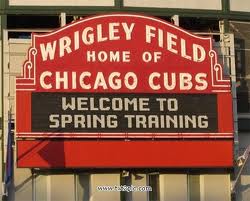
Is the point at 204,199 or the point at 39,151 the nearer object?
the point at 39,151

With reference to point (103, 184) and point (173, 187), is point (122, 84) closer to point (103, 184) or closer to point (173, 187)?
point (103, 184)

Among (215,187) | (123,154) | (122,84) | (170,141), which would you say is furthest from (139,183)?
(122,84)

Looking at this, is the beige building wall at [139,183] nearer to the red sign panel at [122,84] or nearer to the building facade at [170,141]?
the building facade at [170,141]

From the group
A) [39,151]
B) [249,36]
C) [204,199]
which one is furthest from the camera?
[249,36]

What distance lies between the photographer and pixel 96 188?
74.9ft

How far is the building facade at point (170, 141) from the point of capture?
2266 centimetres

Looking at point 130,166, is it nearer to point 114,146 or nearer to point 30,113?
point 114,146

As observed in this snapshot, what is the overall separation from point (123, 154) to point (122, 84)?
2.07 metres

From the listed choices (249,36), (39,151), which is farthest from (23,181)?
(249,36)

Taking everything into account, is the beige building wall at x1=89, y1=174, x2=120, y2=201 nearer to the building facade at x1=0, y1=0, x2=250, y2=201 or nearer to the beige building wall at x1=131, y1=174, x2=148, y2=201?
the building facade at x1=0, y1=0, x2=250, y2=201

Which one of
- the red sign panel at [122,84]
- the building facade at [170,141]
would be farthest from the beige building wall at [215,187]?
the red sign panel at [122,84]

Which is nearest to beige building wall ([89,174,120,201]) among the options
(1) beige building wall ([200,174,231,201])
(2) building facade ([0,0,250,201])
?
(2) building facade ([0,0,250,201])

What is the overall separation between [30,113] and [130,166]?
10.7 feet

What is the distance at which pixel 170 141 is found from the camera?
22.5m
